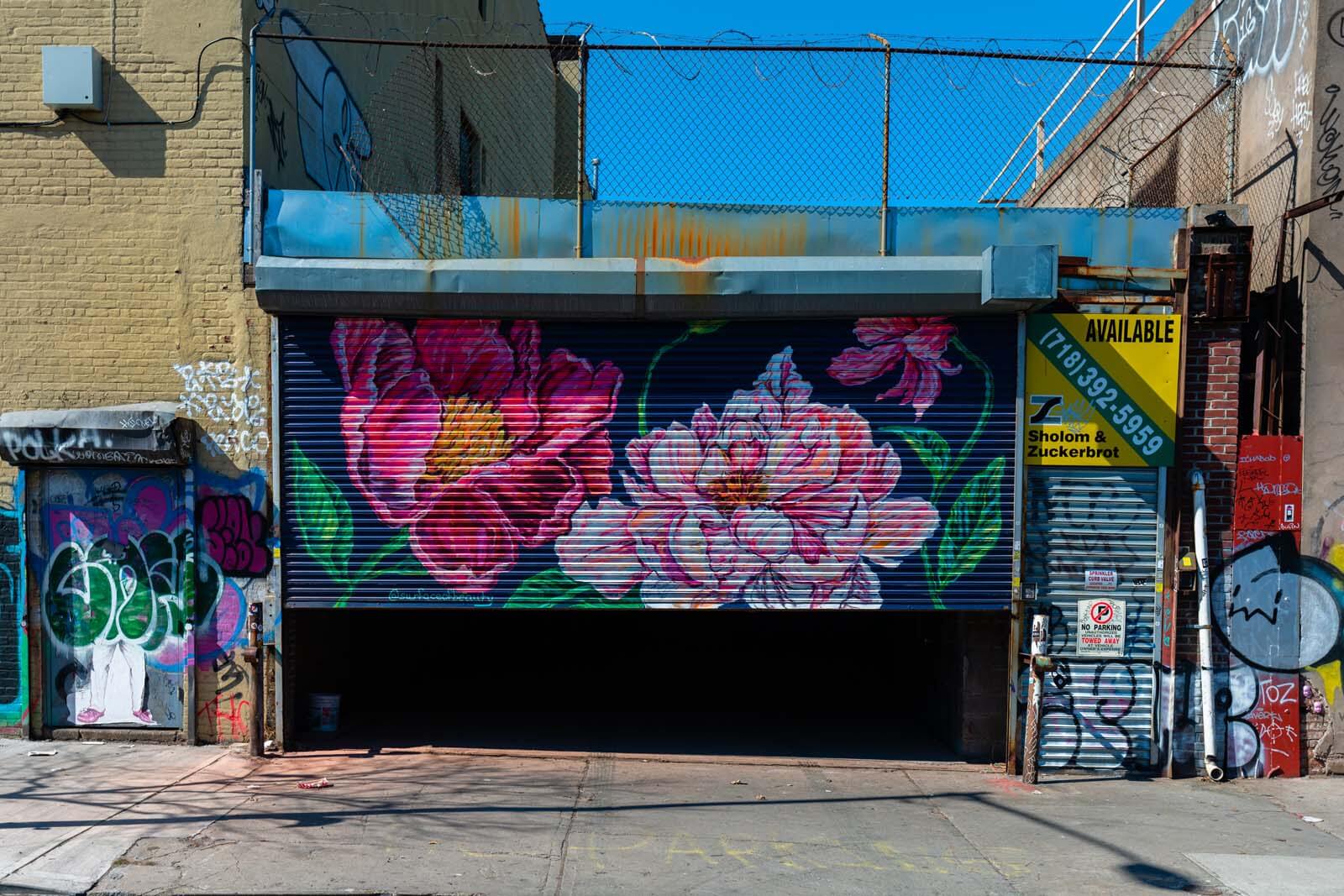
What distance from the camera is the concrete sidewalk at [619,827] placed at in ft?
19.7

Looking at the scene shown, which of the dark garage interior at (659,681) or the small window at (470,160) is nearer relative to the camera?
the dark garage interior at (659,681)

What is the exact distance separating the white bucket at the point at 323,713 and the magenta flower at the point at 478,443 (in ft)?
5.71

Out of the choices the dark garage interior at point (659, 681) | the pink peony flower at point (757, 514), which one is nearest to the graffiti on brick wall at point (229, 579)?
the dark garage interior at point (659, 681)

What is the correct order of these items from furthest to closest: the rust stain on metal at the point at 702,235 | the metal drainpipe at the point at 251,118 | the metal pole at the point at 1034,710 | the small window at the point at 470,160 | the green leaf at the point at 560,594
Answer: the small window at the point at 470,160 → the rust stain on metal at the point at 702,235 → the green leaf at the point at 560,594 → the metal drainpipe at the point at 251,118 → the metal pole at the point at 1034,710

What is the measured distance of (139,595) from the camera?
28.0ft

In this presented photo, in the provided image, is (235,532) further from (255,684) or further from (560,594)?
(560,594)

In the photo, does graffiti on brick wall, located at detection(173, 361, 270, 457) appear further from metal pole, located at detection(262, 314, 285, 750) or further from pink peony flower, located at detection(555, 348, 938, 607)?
pink peony flower, located at detection(555, 348, 938, 607)

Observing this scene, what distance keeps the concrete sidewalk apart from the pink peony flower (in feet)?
5.34

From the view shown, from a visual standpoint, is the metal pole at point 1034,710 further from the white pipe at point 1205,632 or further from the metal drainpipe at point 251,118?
the metal drainpipe at point 251,118

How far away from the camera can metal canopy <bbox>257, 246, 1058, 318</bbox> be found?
8.20 m

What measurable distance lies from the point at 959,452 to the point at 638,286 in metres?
2.98

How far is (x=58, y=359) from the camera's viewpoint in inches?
334

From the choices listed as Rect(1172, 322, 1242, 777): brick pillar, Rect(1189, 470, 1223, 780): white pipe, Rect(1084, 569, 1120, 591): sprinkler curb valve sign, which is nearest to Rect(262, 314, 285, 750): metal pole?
Rect(1084, 569, 1120, 591): sprinkler curb valve sign

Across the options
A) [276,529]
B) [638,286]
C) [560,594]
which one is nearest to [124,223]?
[276,529]
